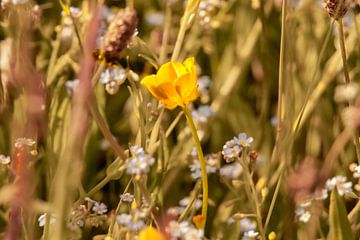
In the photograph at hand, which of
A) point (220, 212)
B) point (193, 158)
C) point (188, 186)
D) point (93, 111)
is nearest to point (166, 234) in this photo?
point (93, 111)

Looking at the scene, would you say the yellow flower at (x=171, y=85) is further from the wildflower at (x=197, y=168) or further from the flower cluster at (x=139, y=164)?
the wildflower at (x=197, y=168)

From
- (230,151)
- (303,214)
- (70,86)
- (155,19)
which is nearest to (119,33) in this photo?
(230,151)

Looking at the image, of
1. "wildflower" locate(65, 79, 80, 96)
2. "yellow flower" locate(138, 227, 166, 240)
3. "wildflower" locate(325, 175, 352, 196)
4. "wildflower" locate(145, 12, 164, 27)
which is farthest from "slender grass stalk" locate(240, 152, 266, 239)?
"wildflower" locate(145, 12, 164, 27)

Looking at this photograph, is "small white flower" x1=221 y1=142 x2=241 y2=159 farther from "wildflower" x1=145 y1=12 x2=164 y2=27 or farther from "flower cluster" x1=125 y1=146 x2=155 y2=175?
"wildflower" x1=145 y1=12 x2=164 y2=27

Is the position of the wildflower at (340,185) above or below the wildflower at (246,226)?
above

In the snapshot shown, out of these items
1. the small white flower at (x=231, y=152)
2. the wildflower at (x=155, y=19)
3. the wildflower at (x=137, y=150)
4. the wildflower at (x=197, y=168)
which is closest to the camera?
the wildflower at (x=137, y=150)

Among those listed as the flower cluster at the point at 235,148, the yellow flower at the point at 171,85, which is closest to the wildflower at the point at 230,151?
the flower cluster at the point at 235,148

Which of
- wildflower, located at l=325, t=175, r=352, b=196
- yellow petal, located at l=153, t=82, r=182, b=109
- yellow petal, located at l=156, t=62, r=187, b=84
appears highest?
yellow petal, located at l=156, t=62, r=187, b=84
